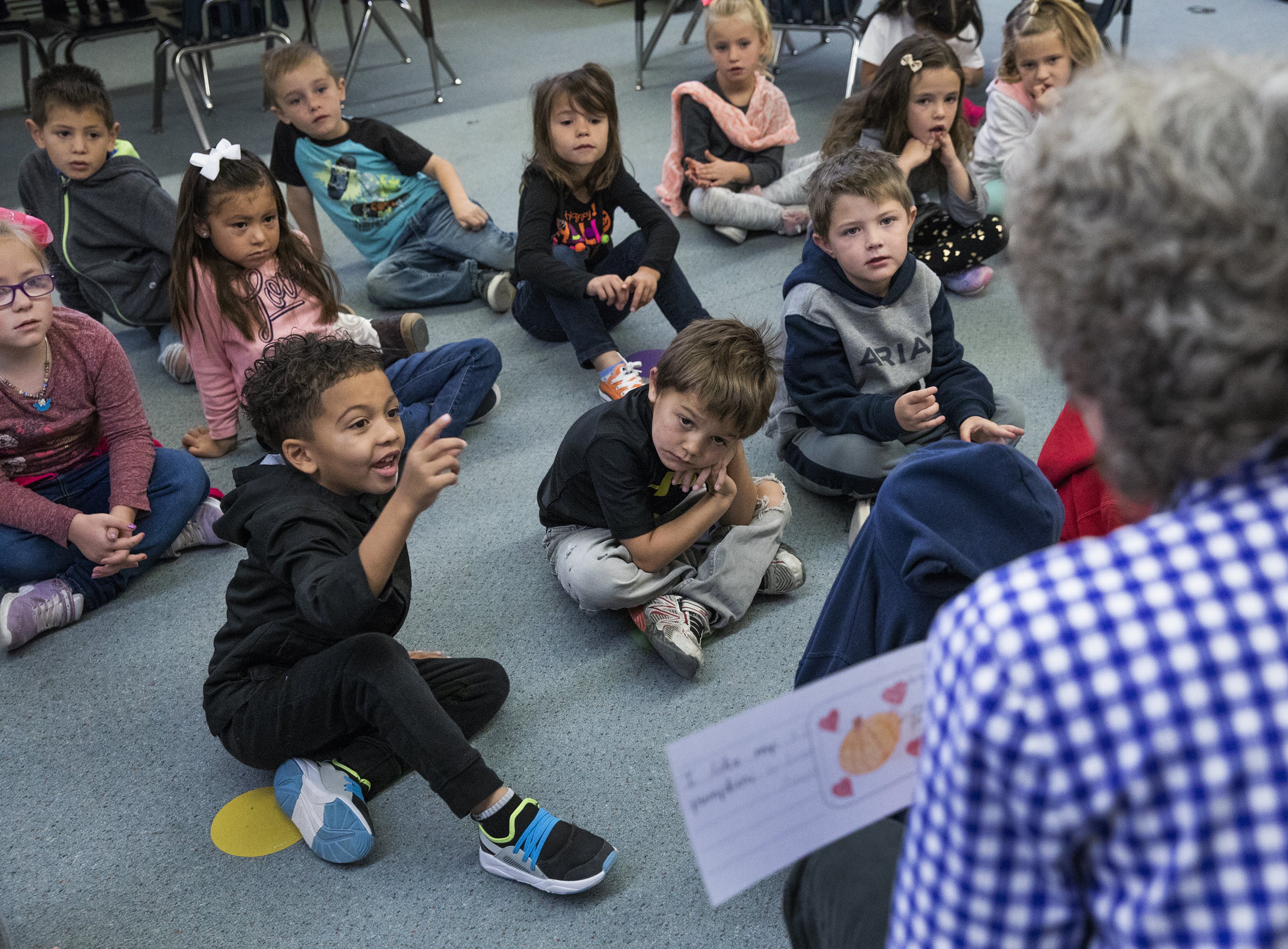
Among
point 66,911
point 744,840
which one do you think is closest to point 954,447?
point 744,840

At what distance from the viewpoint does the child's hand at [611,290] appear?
2373 millimetres

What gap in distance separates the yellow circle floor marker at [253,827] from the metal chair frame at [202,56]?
2.95 metres

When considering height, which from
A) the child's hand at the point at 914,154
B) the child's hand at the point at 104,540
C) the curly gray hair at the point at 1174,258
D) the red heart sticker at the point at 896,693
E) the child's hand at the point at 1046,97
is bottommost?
the child's hand at the point at 104,540

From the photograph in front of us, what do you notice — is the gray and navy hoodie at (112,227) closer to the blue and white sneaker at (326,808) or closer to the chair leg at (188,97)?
the chair leg at (188,97)

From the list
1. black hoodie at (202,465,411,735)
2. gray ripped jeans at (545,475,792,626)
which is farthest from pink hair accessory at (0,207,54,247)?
gray ripped jeans at (545,475,792,626)

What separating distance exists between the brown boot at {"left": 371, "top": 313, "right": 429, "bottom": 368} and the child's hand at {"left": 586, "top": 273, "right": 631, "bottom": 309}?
44 centimetres

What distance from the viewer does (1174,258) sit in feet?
1.59

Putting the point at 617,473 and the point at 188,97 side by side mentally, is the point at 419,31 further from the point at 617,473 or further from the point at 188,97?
the point at 617,473

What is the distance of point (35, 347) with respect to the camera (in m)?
1.82

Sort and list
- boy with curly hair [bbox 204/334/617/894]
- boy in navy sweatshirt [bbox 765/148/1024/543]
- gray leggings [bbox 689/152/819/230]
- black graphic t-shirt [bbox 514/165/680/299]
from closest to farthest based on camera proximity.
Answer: boy with curly hair [bbox 204/334/617/894] → boy in navy sweatshirt [bbox 765/148/1024/543] → black graphic t-shirt [bbox 514/165/680/299] → gray leggings [bbox 689/152/819/230]

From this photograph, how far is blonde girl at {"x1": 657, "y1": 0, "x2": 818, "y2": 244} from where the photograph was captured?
312 cm

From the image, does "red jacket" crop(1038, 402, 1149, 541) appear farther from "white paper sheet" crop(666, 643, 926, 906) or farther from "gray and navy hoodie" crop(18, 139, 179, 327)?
"gray and navy hoodie" crop(18, 139, 179, 327)

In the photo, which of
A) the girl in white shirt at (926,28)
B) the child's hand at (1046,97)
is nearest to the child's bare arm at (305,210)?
the girl in white shirt at (926,28)

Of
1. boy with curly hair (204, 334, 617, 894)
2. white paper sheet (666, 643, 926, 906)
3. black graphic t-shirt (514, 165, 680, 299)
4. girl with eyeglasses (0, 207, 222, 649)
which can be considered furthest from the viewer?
black graphic t-shirt (514, 165, 680, 299)
